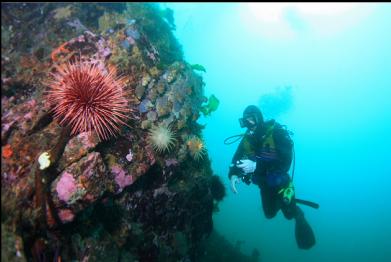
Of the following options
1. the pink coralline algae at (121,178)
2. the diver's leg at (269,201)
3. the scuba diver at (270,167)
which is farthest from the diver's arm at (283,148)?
the pink coralline algae at (121,178)

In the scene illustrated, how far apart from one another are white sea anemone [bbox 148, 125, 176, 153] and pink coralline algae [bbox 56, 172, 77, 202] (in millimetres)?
2158

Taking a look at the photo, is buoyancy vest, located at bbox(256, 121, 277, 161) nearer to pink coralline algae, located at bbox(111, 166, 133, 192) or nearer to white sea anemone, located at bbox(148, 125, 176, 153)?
white sea anemone, located at bbox(148, 125, 176, 153)

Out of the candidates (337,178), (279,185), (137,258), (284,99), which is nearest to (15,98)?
(137,258)

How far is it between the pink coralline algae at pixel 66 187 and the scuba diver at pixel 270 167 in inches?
204

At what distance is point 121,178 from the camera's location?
5.98m

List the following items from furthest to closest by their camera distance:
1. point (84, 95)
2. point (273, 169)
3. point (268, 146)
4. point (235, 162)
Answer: point (235, 162) < point (268, 146) < point (273, 169) < point (84, 95)

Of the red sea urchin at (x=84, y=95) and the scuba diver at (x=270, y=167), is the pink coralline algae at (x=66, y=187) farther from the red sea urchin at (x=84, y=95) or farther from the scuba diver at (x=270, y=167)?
the scuba diver at (x=270, y=167)

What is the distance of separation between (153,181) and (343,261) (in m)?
45.1

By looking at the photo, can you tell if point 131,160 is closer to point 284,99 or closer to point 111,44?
point 111,44

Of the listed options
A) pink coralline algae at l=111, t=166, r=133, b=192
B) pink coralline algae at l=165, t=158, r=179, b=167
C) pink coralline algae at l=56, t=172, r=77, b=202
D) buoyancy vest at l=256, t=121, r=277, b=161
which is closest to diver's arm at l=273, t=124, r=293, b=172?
buoyancy vest at l=256, t=121, r=277, b=161

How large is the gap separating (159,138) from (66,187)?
245 cm

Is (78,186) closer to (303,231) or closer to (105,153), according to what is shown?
(105,153)

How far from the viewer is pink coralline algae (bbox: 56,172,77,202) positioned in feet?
15.9

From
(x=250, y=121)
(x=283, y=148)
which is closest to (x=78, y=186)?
(x=250, y=121)
